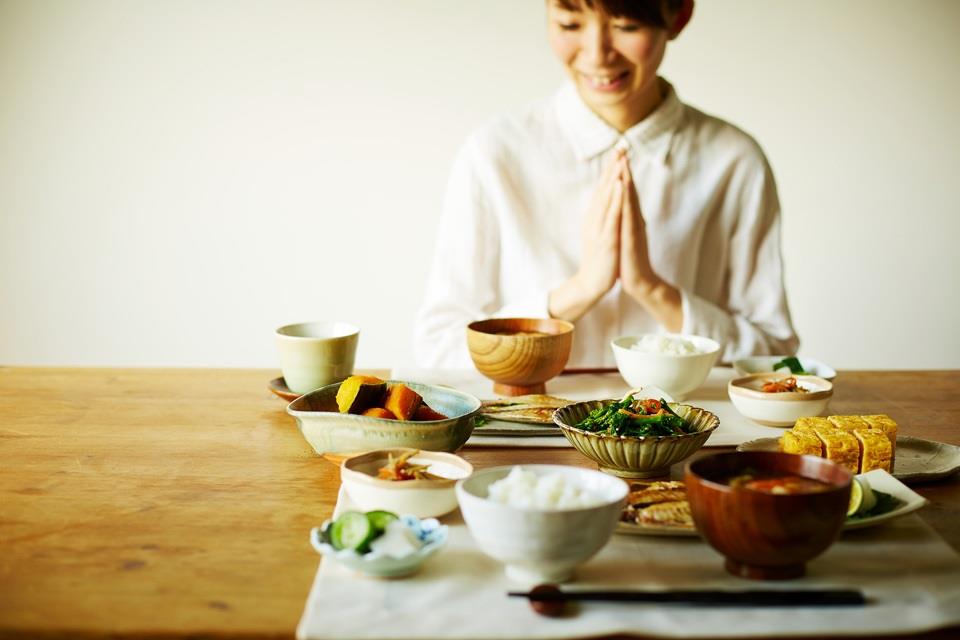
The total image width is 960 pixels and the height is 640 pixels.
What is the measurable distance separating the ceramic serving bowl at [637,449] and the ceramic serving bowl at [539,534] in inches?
10.1

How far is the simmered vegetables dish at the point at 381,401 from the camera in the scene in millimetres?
1356

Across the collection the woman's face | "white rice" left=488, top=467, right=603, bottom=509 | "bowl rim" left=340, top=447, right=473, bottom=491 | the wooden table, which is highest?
the woman's face

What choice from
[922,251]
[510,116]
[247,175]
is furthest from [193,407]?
[922,251]

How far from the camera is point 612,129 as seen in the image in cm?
238

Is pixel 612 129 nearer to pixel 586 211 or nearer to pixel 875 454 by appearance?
pixel 586 211

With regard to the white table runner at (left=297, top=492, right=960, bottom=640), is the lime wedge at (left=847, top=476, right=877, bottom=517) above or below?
above

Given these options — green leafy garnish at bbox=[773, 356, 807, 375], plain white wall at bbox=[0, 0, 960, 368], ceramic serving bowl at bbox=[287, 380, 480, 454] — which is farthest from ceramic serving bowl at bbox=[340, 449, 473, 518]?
plain white wall at bbox=[0, 0, 960, 368]

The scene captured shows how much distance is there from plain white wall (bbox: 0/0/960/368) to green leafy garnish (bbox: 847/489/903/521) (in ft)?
8.96

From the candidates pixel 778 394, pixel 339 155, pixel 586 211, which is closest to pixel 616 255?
pixel 586 211

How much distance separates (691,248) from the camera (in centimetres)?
248

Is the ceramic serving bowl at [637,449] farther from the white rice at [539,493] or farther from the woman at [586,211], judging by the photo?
the woman at [586,211]

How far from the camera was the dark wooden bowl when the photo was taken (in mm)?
949

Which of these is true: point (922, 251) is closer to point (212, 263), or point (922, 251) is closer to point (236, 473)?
point (212, 263)

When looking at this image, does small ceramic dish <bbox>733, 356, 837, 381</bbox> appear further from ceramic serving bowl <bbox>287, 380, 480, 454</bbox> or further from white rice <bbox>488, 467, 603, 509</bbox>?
white rice <bbox>488, 467, 603, 509</bbox>
